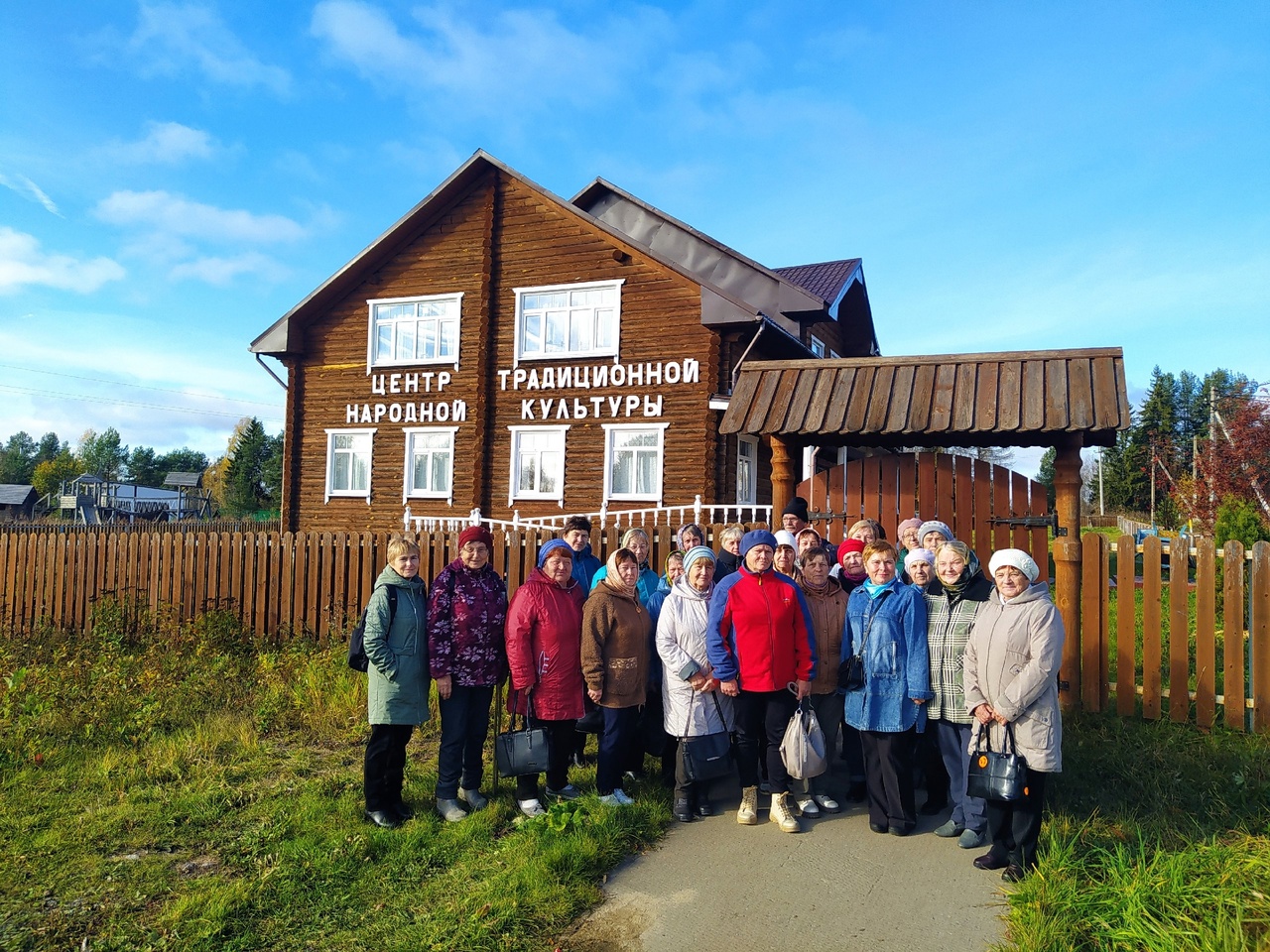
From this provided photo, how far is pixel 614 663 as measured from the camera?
4.91 meters

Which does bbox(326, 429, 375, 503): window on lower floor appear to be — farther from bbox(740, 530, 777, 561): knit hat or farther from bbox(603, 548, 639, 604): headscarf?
bbox(740, 530, 777, 561): knit hat

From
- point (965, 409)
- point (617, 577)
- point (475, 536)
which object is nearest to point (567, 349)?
point (965, 409)

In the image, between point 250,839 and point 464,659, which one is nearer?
point 250,839

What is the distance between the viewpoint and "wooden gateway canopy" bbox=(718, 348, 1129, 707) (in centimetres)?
620

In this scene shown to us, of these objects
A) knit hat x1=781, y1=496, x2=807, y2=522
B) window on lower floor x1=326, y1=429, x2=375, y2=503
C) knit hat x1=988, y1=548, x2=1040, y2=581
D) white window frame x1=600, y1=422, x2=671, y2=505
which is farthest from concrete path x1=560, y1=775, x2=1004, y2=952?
window on lower floor x1=326, y1=429, x2=375, y2=503

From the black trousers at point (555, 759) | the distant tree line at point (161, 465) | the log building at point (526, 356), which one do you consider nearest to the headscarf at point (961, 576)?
the black trousers at point (555, 759)

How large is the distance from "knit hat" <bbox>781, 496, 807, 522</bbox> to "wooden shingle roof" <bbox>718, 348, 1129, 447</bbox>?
22.4 inches

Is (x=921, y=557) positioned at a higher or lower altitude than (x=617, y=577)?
higher

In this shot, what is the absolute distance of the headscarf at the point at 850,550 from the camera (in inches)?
213

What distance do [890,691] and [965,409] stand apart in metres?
2.86

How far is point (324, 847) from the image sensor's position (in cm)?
423

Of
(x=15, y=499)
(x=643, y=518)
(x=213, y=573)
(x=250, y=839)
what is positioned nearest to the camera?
(x=250, y=839)

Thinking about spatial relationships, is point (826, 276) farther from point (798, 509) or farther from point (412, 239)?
point (798, 509)

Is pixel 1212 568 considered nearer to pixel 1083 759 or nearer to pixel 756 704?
pixel 1083 759
